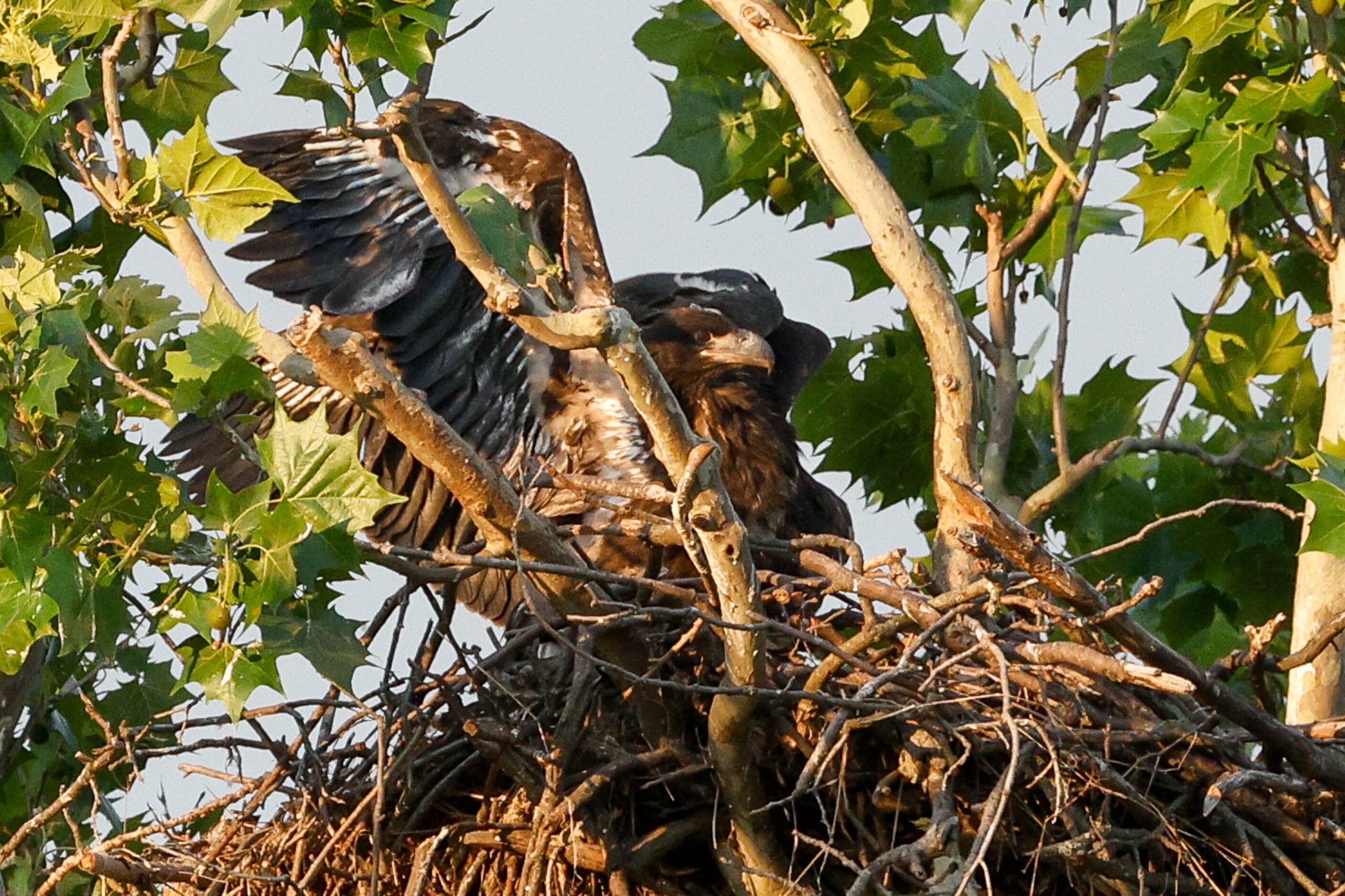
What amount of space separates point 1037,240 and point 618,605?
2056 millimetres

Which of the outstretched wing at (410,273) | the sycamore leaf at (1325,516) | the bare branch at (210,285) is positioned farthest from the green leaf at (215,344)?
the sycamore leaf at (1325,516)

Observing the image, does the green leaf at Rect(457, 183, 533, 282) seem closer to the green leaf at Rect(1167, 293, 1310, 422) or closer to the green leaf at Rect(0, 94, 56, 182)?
the green leaf at Rect(0, 94, 56, 182)

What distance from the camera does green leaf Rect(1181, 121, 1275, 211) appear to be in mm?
4047

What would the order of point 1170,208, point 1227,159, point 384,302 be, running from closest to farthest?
point 1227,159
point 384,302
point 1170,208

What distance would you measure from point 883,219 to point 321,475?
143 cm

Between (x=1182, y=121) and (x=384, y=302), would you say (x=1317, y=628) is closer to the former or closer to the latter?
(x=1182, y=121)

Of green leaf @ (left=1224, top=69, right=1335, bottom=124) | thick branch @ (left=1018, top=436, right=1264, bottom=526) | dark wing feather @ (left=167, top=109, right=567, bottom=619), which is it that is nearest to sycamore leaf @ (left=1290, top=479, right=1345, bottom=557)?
thick branch @ (left=1018, top=436, right=1264, bottom=526)

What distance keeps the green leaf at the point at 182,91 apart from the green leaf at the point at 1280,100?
2.28 m

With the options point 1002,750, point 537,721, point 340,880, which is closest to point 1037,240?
point 1002,750

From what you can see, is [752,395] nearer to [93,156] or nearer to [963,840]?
[963,840]

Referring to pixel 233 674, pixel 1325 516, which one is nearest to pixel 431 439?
pixel 233 674

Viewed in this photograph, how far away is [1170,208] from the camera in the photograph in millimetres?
4516

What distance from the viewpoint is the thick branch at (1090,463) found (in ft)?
13.0

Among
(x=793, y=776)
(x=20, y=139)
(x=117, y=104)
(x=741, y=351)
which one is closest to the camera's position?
(x=117, y=104)
